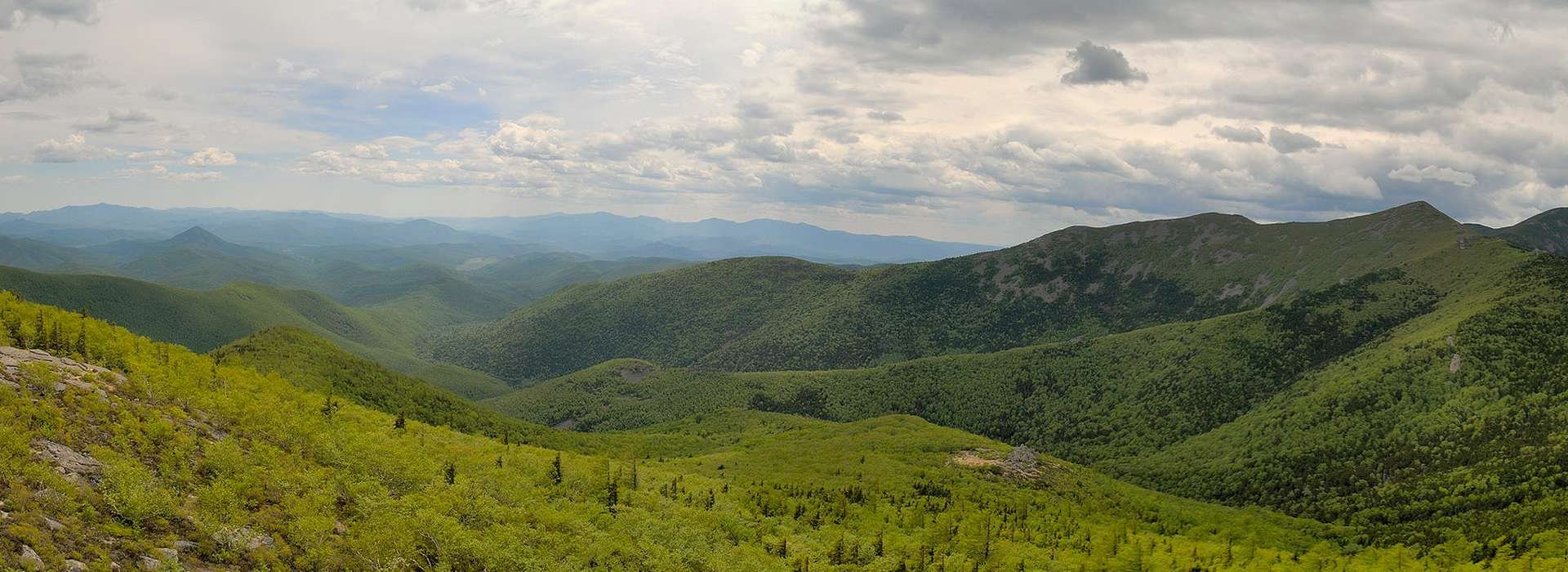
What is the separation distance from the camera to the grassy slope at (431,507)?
54.6 metres

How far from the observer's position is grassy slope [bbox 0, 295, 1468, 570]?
5462 centimetres

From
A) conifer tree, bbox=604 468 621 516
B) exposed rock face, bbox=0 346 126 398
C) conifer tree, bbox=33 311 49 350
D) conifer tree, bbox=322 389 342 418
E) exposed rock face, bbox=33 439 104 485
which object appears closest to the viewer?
exposed rock face, bbox=33 439 104 485

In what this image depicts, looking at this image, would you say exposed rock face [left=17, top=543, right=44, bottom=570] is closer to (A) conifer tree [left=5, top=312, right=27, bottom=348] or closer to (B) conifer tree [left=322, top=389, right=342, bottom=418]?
(A) conifer tree [left=5, top=312, right=27, bottom=348]

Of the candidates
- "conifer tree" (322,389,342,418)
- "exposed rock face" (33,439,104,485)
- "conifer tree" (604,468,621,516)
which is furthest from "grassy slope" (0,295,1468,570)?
"conifer tree" (322,389,342,418)

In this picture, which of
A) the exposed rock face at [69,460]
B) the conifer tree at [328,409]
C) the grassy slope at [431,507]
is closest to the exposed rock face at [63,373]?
the grassy slope at [431,507]

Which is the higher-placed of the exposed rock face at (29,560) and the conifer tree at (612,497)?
the exposed rock face at (29,560)

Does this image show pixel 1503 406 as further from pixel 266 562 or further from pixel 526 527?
pixel 266 562

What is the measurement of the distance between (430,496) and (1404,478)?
759ft

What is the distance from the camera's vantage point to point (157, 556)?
49656 mm

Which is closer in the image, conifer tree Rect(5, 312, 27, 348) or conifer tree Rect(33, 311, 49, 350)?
conifer tree Rect(5, 312, 27, 348)

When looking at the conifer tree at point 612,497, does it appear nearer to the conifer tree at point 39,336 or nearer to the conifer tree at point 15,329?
the conifer tree at point 39,336

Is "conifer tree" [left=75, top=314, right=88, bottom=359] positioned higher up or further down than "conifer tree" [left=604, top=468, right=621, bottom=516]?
higher up

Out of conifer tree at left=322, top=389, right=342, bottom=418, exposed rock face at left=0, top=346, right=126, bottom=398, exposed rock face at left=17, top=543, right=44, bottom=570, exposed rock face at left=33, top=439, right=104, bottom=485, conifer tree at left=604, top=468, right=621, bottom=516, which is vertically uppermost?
exposed rock face at left=0, top=346, right=126, bottom=398

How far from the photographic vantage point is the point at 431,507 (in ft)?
266
